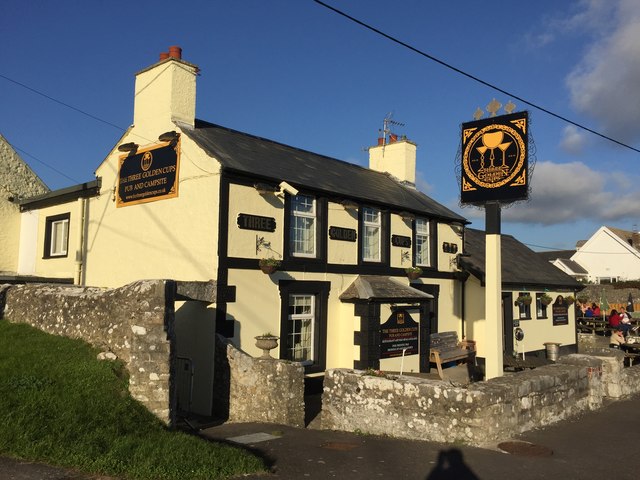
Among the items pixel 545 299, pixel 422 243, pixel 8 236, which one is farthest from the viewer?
pixel 545 299

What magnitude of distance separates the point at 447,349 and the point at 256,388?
838 cm

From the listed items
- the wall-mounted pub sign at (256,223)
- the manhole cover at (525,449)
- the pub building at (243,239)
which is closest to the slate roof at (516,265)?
the pub building at (243,239)

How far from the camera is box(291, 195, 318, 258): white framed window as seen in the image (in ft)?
46.7

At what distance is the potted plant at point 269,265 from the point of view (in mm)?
12773

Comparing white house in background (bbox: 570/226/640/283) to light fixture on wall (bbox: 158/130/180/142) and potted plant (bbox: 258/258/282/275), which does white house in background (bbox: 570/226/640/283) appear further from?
light fixture on wall (bbox: 158/130/180/142)

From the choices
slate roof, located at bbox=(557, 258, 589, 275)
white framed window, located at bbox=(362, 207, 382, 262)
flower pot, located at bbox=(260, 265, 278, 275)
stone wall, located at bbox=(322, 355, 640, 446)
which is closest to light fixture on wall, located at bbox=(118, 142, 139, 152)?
flower pot, located at bbox=(260, 265, 278, 275)

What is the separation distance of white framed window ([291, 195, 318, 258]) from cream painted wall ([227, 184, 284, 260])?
550 millimetres

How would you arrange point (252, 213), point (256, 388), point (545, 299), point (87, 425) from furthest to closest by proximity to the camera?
point (545, 299)
point (252, 213)
point (256, 388)
point (87, 425)

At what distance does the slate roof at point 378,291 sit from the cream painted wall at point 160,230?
4.18 m

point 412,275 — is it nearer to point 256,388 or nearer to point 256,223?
point 256,223

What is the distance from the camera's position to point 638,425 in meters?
10.2

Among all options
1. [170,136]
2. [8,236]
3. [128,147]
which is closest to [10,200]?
[8,236]

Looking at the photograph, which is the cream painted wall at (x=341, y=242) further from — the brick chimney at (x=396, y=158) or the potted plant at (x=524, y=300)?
the potted plant at (x=524, y=300)

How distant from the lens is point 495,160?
12070 mm
